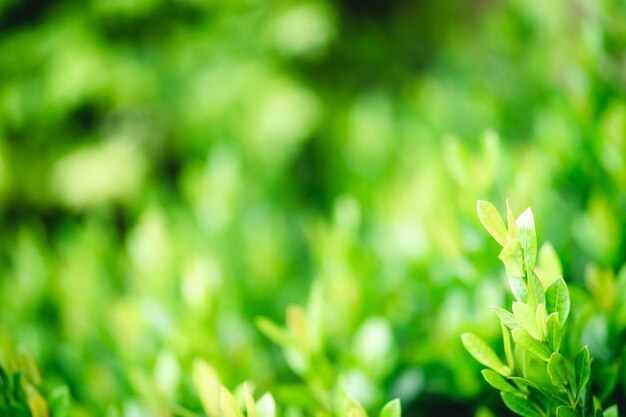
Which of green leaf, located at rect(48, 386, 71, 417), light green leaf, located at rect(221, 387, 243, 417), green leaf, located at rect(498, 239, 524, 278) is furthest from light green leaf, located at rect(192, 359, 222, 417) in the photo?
green leaf, located at rect(498, 239, 524, 278)

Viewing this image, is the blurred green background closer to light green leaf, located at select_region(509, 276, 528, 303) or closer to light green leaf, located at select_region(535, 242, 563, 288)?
light green leaf, located at select_region(535, 242, 563, 288)

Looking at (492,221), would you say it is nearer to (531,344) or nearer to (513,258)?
(513,258)

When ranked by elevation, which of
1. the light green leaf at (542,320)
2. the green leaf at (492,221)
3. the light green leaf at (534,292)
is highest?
the green leaf at (492,221)

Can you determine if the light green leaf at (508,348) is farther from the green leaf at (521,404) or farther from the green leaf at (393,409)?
the green leaf at (393,409)

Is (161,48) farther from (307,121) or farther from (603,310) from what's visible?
(603,310)

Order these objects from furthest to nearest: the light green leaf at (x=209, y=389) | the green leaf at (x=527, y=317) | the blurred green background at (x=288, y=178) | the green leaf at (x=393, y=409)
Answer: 1. the blurred green background at (x=288, y=178)
2. the light green leaf at (x=209, y=389)
3. the green leaf at (x=393, y=409)
4. the green leaf at (x=527, y=317)

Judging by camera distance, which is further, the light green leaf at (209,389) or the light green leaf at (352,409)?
the light green leaf at (209,389)

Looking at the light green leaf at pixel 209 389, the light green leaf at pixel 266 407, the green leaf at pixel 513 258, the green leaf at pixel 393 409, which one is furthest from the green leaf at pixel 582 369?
the light green leaf at pixel 209 389
